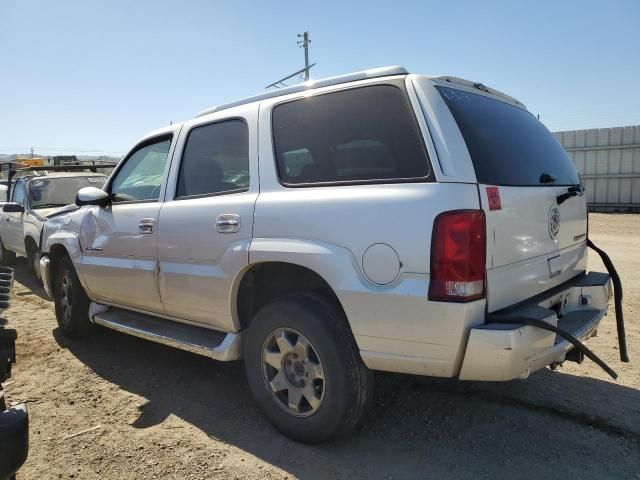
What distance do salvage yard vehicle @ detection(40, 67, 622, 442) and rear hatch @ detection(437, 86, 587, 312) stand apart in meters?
0.01

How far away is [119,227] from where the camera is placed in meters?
4.00

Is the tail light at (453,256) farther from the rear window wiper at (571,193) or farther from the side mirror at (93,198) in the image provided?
the side mirror at (93,198)

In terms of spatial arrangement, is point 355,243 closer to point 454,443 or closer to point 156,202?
point 454,443

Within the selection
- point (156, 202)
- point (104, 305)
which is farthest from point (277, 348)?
point (104, 305)

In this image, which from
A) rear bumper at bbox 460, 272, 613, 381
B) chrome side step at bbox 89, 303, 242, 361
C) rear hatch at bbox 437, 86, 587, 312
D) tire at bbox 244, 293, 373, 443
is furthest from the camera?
chrome side step at bbox 89, 303, 242, 361

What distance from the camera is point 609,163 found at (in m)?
17.4

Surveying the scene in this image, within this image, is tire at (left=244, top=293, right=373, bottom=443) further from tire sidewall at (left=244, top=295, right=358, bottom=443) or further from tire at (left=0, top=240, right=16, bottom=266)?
tire at (left=0, top=240, right=16, bottom=266)

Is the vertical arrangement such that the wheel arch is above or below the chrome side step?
above

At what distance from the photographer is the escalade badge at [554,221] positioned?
2.84 meters

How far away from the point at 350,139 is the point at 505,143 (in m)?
0.90

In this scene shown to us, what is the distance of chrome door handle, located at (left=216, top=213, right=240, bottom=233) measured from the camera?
304 cm

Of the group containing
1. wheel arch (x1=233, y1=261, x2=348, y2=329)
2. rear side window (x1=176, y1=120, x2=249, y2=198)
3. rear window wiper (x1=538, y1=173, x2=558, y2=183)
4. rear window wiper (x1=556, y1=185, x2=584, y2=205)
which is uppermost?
rear side window (x1=176, y1=120, x2=249, y2=198)

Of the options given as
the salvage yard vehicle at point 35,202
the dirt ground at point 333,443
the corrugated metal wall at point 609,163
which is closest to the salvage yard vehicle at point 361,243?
the dirt ground at point 333,443

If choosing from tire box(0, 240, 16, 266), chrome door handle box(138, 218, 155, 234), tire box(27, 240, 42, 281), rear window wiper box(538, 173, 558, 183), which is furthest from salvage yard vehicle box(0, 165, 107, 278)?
rear window wiper box(538, 173, 558, 183)
